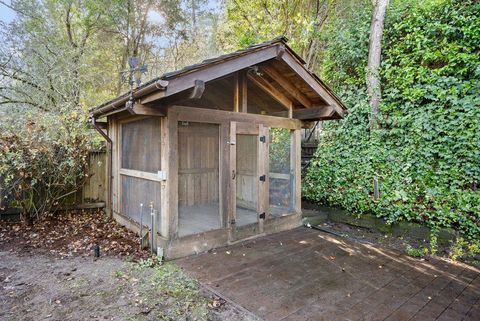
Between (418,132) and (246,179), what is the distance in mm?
3187

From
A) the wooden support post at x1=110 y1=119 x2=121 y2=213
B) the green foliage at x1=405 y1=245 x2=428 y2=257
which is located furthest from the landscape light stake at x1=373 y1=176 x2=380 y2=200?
the wooden support post at x1=110 y1=119 x2=121 y2=213

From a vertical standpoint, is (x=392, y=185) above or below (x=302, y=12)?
below

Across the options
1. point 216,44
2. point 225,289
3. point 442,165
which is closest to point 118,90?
point 216,44

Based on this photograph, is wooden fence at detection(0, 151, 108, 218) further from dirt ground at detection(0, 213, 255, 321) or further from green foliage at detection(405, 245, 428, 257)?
green foliage at detection(405, 245, 428, 257)

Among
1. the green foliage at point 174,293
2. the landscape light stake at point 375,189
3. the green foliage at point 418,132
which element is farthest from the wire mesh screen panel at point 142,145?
the landscape light stake at point 375,189

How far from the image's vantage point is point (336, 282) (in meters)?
3.05

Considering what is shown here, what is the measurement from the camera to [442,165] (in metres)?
4.50

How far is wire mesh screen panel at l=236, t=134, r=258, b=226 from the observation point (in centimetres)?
455

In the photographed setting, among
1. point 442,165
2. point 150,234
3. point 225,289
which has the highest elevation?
point 442,165

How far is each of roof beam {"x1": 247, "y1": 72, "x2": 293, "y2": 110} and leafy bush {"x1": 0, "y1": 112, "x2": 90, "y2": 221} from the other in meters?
3.33

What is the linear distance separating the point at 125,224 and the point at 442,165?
18.2 feet

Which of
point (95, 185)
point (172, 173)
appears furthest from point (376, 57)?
point (95, 185)

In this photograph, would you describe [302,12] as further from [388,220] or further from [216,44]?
[388,220]

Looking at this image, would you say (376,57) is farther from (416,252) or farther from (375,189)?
(416,252)
